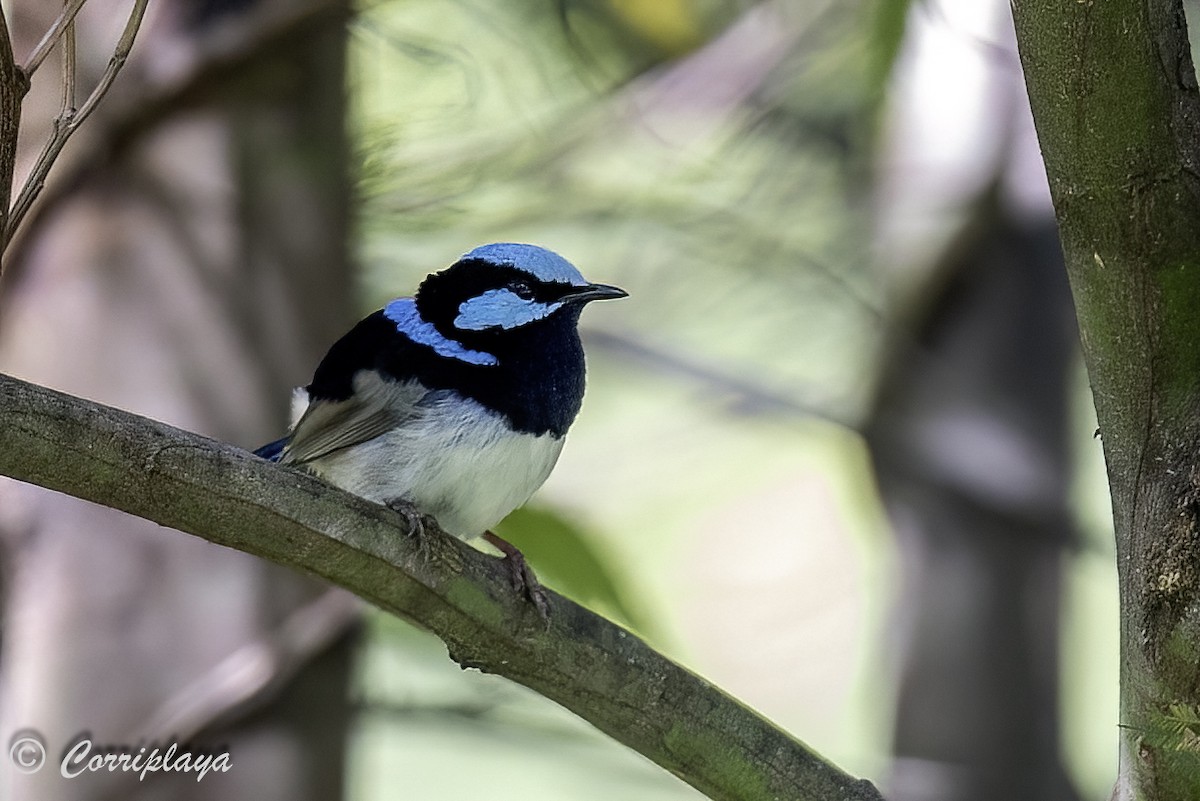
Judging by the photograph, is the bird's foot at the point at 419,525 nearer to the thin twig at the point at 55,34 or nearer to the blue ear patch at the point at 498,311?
the blue ear patch at the point at 498,311

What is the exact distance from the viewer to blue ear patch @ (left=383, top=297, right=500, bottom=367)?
1770 mm

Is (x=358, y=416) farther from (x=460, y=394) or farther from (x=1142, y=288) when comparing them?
(x=1142, y=288)

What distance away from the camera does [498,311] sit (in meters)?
1.80

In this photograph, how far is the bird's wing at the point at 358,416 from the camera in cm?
171

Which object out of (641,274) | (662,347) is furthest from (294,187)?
(641,274)

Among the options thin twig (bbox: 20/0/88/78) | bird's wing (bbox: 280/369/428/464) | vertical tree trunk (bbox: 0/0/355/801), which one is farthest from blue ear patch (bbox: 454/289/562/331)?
thin twig (bbox: 20/0/88/78)

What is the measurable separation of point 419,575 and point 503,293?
1.73 ft

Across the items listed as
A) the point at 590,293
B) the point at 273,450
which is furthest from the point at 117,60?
the point at 273,450

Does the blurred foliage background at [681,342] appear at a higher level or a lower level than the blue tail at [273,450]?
higher

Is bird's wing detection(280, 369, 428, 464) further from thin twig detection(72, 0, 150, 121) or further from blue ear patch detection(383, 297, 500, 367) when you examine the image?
thin twig detection(72, 0, 150, 121)

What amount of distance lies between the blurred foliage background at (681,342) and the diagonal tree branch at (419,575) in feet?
1.55

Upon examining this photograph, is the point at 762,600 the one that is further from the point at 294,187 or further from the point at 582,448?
the point at 294,187

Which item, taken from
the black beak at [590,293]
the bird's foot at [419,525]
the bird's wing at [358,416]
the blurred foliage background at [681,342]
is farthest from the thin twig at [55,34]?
the blurred foliage background at [681,342]

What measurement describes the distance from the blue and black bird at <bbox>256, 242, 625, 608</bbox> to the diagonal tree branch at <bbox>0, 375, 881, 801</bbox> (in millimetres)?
150
